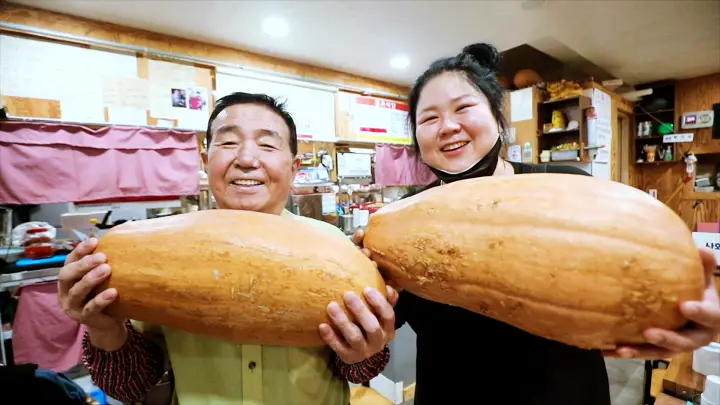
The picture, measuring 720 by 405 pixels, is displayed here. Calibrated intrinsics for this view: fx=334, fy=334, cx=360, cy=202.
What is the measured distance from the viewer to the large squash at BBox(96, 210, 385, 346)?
0.77 metres

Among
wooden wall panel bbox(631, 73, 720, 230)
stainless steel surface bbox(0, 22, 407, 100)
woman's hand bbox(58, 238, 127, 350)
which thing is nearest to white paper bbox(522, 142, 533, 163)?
stainless steel surface bbox(0, 22, 407, 100)

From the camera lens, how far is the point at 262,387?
965mm

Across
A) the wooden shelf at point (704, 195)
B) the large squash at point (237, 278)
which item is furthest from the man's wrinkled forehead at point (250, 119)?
the wooden shelf at point (704, 195)

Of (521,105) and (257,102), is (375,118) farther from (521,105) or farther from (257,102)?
(257,102)

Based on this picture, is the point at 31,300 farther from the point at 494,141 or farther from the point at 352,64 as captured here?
the point at 352,64

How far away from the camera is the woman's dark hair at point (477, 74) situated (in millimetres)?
1247

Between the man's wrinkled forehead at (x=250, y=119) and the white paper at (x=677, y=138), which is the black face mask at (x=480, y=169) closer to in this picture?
the man's wrinkled forehead at (x=250, y=119)

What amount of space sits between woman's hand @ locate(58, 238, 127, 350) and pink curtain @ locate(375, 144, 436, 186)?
539 cm

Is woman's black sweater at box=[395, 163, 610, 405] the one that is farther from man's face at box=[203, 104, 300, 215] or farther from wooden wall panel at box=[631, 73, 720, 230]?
wooden wall panel at box=[631, 73, 720, 230]

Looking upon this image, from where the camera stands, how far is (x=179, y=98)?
13.3 ft

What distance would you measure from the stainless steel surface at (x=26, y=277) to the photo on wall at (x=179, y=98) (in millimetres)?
2115

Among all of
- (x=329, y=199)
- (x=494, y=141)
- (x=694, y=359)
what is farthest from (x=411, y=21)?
(x=694, y=359)

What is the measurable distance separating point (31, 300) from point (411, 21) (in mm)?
4788

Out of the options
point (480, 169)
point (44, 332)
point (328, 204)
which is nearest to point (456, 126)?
point (480, 169)
